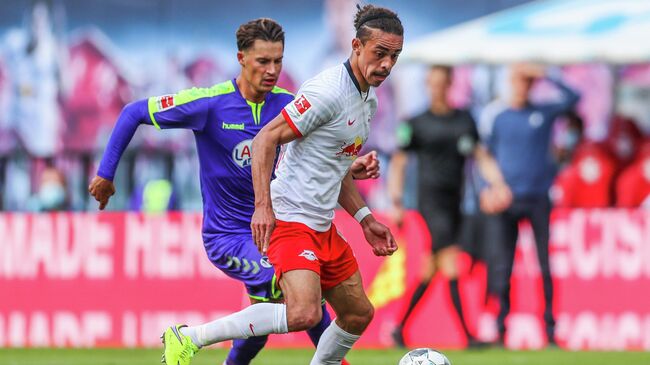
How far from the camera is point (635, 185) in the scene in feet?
58.0

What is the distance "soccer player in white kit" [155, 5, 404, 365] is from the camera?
25.5 ft

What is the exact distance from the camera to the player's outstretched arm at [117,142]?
870 cm

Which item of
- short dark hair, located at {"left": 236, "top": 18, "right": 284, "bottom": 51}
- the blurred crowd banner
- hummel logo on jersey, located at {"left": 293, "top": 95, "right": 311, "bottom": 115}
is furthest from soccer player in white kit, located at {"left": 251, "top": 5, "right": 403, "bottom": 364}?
the blurred crowd banner

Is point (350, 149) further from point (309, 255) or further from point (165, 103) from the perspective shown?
point (165, 103)

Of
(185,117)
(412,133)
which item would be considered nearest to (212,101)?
(185,117)

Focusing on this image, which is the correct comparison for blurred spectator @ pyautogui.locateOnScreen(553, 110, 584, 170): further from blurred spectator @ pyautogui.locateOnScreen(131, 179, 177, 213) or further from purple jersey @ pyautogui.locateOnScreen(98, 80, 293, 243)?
purple jersey @ pyautogui.locateOnScreen(98, 80, 293, 243)

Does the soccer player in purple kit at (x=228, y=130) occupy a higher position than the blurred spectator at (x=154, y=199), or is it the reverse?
the soccer player in purple kit at (x=228, y=130)

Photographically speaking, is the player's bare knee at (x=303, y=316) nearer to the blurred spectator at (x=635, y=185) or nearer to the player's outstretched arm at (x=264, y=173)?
the player's outstretched arm at (x=264, y=173)

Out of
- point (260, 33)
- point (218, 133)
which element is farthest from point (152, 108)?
point (260, 33)

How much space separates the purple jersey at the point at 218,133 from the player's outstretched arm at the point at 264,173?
1.06 meters

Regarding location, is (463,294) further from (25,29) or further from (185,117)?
(25,29)

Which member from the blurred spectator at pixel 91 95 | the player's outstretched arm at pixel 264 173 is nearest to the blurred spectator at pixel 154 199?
the blurred spectator at pixel 91 95

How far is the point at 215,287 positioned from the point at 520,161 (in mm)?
3366

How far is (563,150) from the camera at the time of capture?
1789 centimetres
